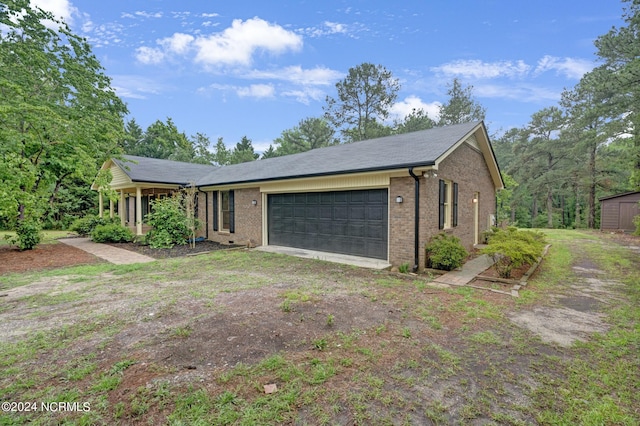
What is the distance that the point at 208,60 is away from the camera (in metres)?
17.1

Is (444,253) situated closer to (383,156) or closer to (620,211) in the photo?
(383,156)

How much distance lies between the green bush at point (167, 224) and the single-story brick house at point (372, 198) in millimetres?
1464

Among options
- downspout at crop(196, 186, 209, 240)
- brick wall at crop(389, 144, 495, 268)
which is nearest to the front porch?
downspout at crop(196, 186, 209, 240)

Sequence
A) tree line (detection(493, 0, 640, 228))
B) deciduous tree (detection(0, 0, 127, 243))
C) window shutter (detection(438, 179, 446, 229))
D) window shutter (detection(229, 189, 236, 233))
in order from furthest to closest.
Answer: tree line (detection(493, 0, 640, 228)) < window shutter (detection(229, 189, 236, 233)) < deciduous tree (detection(0, 0, 127, 243)) < window shutter (detection(438, 179, 446, 229))

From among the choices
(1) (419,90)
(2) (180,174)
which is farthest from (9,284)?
(1) (419,90)

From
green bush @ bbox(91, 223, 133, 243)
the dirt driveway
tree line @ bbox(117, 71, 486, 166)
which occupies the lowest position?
the dirt driveway

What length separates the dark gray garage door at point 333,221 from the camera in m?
8.40

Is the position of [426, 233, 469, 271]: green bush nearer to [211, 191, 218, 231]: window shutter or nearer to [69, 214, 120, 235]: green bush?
[211, 191, 218, 231]: window shutter

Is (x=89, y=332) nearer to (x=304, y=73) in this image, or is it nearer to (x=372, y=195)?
(x=372, y=195)

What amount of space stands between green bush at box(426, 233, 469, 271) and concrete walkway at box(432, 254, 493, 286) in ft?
0.80

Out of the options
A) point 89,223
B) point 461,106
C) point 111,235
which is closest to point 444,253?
Result: point 111,235

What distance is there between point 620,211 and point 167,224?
89.6 feet

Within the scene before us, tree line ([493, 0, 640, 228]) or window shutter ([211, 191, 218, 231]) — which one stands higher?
tree line ([493, 0, 640, 228])

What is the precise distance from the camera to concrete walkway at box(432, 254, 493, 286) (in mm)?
6500
